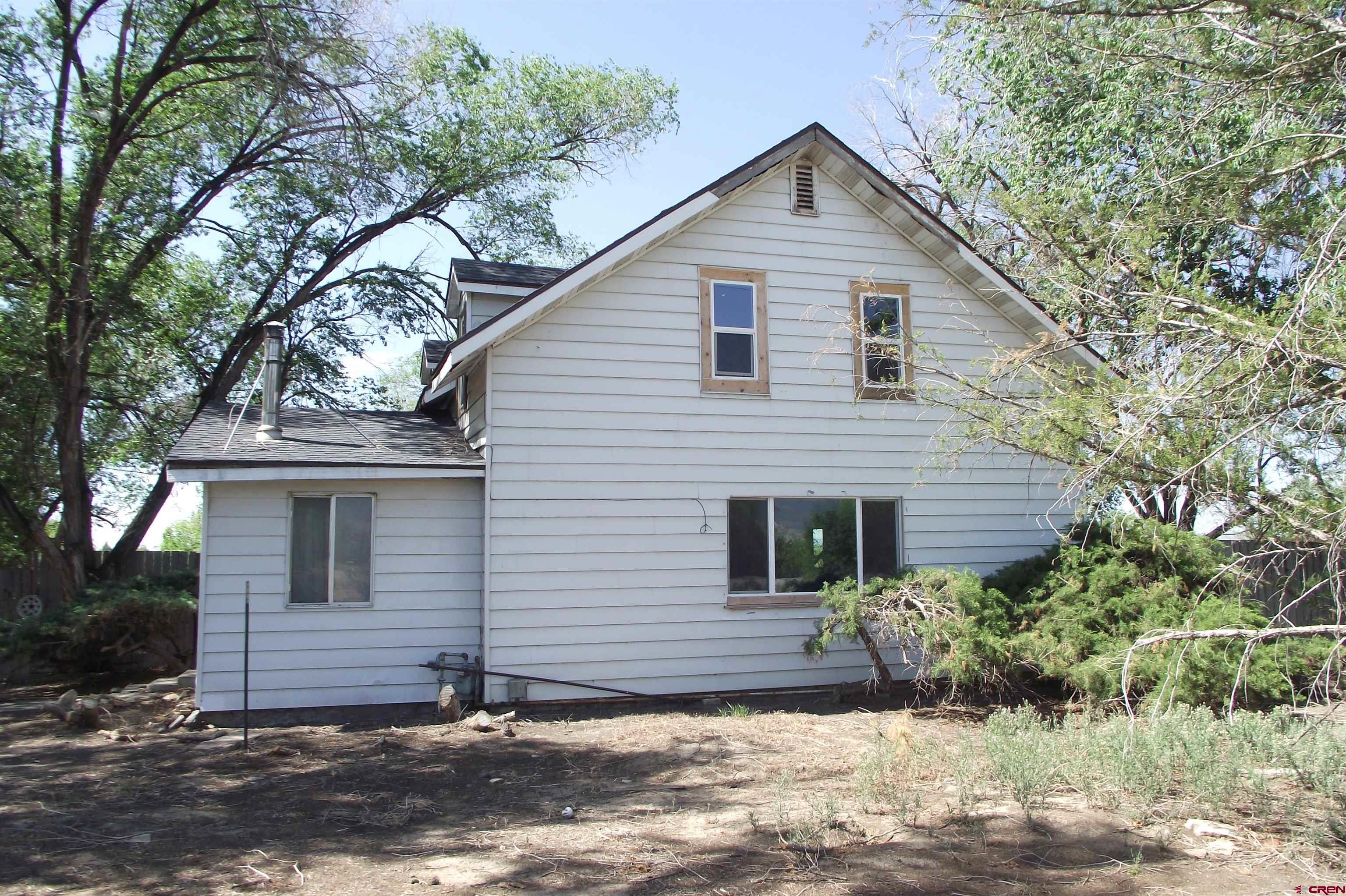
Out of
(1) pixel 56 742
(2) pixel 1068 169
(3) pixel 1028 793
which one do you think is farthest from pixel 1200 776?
(2) pixel 1068 169

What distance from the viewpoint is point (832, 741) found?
924cm

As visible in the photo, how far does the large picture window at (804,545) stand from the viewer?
12109mm

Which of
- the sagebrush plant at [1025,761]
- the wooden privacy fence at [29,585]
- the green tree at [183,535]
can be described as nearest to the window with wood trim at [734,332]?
the sagebrush plant at [1025,761]

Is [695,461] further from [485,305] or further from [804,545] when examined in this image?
[485,305]

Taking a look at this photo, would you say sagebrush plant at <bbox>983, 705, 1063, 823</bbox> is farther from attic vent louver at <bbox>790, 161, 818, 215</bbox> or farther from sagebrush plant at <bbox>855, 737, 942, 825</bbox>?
attic vent louver at <bbox>790, 161, 818, 215</bbox>

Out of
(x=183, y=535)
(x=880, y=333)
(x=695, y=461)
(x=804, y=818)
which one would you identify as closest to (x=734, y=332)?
(x=695, y=461)

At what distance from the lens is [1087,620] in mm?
10438

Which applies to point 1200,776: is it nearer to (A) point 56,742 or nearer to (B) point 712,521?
(B) point 712,521

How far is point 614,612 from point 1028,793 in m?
6.01

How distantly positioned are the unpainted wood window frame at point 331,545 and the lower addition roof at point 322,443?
0.51 meters

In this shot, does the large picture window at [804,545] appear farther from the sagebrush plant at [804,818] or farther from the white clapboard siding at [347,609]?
the sagebrush plant at [804,818]

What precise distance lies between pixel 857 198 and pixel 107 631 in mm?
12531

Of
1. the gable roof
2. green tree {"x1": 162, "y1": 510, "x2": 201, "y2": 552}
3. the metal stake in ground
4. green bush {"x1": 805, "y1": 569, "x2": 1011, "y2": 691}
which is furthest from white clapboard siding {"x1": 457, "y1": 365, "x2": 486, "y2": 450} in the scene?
green tree {"x1": 162, "y1": 510, "x2": 201, "y2": 552}

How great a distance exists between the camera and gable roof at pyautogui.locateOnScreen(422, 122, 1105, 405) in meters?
11.1
